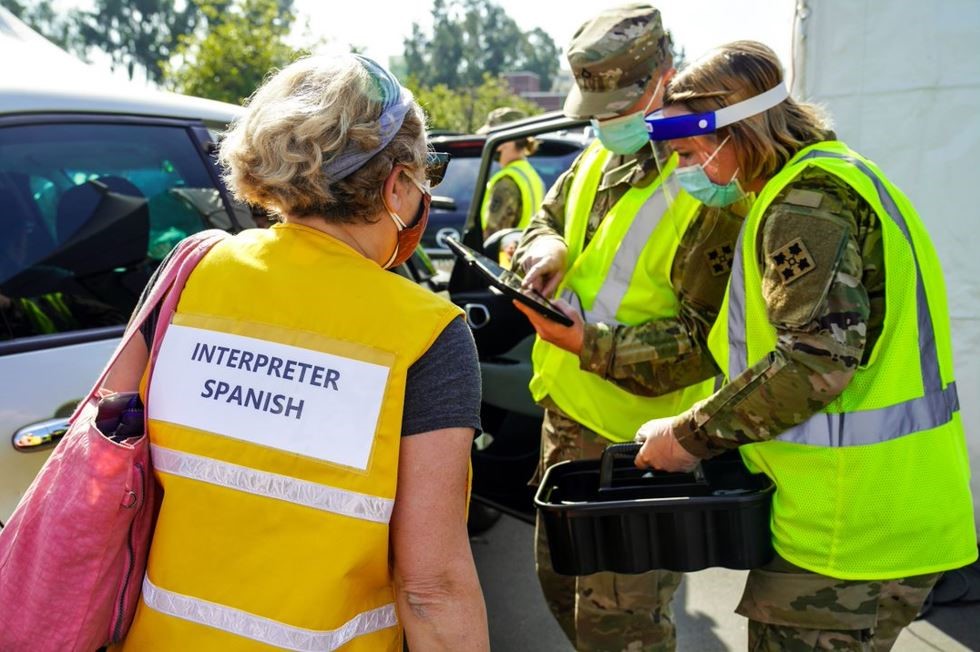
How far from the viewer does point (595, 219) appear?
2424 millimetres

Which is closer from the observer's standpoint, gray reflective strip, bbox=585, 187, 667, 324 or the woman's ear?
the woman's ear

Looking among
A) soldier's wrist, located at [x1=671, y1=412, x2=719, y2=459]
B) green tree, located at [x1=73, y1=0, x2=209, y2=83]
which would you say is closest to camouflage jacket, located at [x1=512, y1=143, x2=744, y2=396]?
soldier's wrist, located at [x1=671, y1=412, x2=719, y2=459]

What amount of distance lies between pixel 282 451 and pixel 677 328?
4.11ft

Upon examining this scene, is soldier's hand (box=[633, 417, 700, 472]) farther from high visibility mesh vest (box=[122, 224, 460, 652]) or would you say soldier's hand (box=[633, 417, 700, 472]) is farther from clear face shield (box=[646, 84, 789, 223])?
high visibility mesh vest (box=[122, 224, 460, 652])

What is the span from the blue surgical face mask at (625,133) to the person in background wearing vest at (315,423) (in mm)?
1115

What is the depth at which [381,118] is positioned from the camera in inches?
51.3

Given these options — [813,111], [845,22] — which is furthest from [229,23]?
[813,111]

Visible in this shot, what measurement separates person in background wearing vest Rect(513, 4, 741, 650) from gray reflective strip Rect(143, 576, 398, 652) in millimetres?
1122

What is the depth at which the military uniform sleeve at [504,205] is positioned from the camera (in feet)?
15.7

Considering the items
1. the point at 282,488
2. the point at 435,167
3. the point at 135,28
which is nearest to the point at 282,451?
the point at 282,488

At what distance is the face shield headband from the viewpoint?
1.77m

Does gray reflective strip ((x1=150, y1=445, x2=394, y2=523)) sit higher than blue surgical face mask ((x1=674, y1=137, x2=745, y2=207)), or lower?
lower

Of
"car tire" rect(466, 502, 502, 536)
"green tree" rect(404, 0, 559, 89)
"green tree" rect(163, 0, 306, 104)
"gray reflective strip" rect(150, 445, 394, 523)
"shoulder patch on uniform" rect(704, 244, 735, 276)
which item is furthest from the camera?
"green tree" rect(404, 0, 559, 89)

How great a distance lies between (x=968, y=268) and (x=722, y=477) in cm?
173
